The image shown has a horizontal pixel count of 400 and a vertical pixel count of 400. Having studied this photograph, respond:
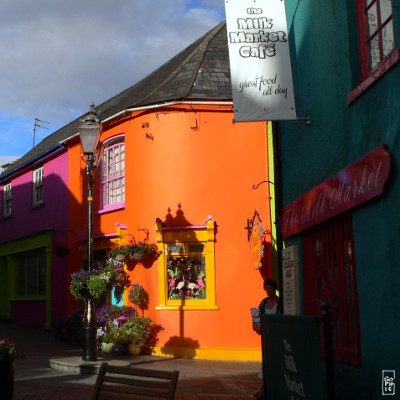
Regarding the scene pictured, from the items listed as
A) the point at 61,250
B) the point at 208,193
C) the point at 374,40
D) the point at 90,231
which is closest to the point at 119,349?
the point at 90,231

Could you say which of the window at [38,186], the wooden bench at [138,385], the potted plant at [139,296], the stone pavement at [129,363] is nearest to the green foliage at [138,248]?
the potted plant at [139,296]

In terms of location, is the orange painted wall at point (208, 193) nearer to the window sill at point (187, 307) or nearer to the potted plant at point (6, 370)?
the window sill at point (187, 307)

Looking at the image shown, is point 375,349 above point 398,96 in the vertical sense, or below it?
below

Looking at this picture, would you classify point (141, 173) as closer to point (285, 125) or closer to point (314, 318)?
point (285, 125)

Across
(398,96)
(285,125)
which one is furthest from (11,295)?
(398,96)

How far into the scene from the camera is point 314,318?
4.27 meters

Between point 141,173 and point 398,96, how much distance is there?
1019cm

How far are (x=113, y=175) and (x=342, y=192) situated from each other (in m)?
10.4

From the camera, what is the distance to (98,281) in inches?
472

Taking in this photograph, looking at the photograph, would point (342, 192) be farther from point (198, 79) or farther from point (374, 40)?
point (198, 79)

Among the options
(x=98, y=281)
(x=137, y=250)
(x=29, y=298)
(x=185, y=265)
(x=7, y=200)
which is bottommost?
(x=29, y=298)

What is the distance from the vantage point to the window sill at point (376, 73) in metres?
5.64

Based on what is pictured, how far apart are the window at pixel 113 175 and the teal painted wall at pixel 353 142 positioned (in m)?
7.53

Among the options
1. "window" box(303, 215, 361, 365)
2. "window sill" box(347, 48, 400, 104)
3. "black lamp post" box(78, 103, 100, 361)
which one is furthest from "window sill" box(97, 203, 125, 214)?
"window sill" box(347, 48, 400, 104)
